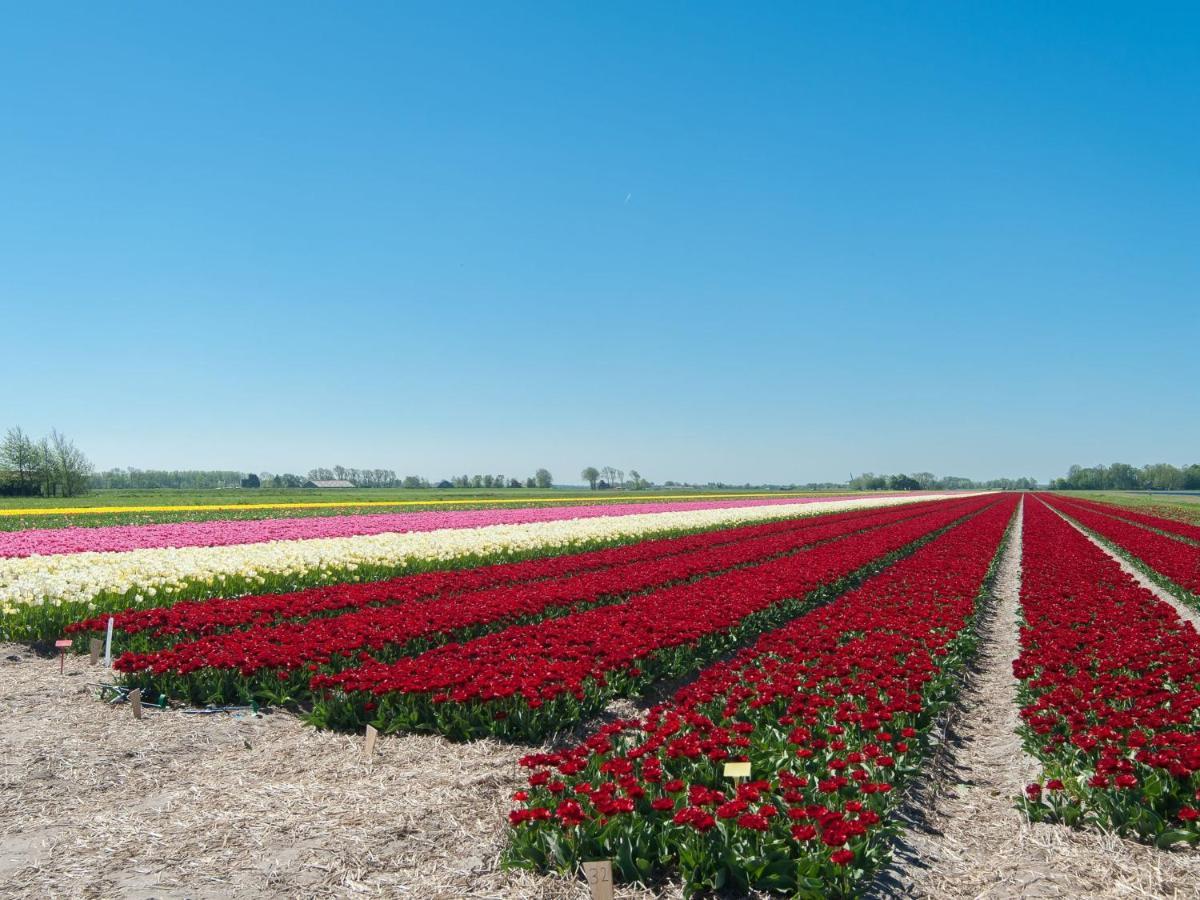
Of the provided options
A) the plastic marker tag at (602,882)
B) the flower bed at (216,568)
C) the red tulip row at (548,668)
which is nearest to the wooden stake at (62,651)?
the flower bed at (216,568)

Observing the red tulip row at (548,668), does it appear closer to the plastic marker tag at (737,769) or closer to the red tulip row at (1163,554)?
the plastic marker tag at (737,769)

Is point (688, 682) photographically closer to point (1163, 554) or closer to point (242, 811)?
point (242, 811)

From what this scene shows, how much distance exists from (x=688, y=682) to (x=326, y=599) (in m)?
6.45

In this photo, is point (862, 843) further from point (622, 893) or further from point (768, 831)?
point (622, 893)

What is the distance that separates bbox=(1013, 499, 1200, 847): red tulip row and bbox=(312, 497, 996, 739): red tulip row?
3.97m

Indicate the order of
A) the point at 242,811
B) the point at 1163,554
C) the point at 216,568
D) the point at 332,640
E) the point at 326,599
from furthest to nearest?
the point at 1163,554 < the point at 216,568 < the point at 326,599 < the point at 332,640 < the point at 242,811

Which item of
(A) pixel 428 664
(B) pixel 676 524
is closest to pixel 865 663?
(A) pixel 428 664

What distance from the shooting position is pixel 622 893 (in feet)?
15.1

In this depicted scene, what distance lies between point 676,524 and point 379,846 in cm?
2788

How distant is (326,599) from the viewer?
12.9 metres

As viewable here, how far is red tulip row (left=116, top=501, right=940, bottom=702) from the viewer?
848cm

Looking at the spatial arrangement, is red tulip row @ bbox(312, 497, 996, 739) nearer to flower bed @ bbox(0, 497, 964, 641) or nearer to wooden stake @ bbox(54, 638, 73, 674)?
wooden stake @ bbox(54, 638, 73, 674)

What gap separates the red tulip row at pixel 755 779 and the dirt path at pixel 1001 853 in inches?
11.5

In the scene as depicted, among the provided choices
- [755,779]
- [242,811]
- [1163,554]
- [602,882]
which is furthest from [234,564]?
[1163,554]
